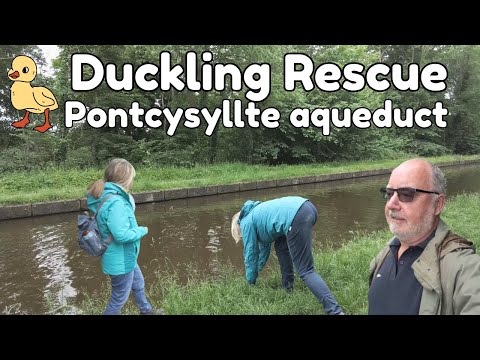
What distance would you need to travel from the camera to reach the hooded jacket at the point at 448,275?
133cm

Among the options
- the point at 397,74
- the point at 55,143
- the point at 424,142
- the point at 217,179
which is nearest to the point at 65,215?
the point at 217,179

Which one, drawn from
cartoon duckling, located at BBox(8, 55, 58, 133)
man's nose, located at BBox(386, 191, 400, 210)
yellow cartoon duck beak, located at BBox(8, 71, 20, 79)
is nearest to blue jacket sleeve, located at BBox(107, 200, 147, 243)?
man's nose, located at BBox(386, 191, 400, 210)

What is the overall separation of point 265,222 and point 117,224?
4.07ft

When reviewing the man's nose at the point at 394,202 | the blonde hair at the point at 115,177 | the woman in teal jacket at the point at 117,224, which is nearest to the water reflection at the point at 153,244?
the woman in teal jacket at the point at 117,224

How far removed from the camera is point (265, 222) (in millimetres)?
3383

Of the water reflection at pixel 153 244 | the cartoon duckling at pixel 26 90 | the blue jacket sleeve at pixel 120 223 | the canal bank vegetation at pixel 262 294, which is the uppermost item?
the cartoon duckling at pixel 26 90

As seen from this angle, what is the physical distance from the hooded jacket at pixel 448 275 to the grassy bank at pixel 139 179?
9431 mm

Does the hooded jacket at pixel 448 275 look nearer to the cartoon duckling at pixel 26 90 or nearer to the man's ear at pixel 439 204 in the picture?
the man's ear at pixel 439 204

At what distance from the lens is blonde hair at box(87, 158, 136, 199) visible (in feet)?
10.2

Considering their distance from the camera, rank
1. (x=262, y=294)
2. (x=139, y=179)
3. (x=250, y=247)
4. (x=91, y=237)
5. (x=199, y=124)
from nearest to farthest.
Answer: (x=91, y=237) → (x=250, y=247) → (x=262, y=294) → (x=139, y=179) → (x=199, y=124)

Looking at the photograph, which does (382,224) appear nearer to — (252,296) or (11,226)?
(252,296)

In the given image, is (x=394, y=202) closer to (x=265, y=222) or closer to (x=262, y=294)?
(x=265, y=222)

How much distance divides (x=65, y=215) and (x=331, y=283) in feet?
23.2

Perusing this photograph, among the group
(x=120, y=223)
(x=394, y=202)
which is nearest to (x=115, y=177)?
(x=120, y=223)
